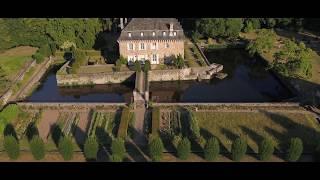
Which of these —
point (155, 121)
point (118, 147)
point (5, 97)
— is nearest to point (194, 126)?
point (155, 121)

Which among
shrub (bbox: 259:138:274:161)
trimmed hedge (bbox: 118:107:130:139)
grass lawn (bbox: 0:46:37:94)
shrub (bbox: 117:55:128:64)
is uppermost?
shrub (bbox: 117:55:128:64)

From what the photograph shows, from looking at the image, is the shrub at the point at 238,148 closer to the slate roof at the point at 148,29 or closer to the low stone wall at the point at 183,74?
the low stone wall at the point at 183,74

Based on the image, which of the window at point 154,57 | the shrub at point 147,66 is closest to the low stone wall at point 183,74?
the shrub at point 147,66

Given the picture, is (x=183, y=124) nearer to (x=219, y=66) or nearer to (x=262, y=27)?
(x=219, y=66)

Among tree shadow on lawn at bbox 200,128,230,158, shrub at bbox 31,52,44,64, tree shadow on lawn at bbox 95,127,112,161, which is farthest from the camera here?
shrub at bbox 31,52,44,64

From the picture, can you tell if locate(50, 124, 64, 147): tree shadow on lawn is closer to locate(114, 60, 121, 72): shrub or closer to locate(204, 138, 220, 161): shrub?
locate(204, 138, 220, 161): shrub

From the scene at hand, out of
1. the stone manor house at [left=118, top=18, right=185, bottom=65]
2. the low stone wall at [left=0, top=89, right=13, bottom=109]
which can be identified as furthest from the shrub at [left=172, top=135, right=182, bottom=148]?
the low stone wall at [left=0, top=89, right=13, bottom=109]

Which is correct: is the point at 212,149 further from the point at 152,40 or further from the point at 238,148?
the point at 152,40
